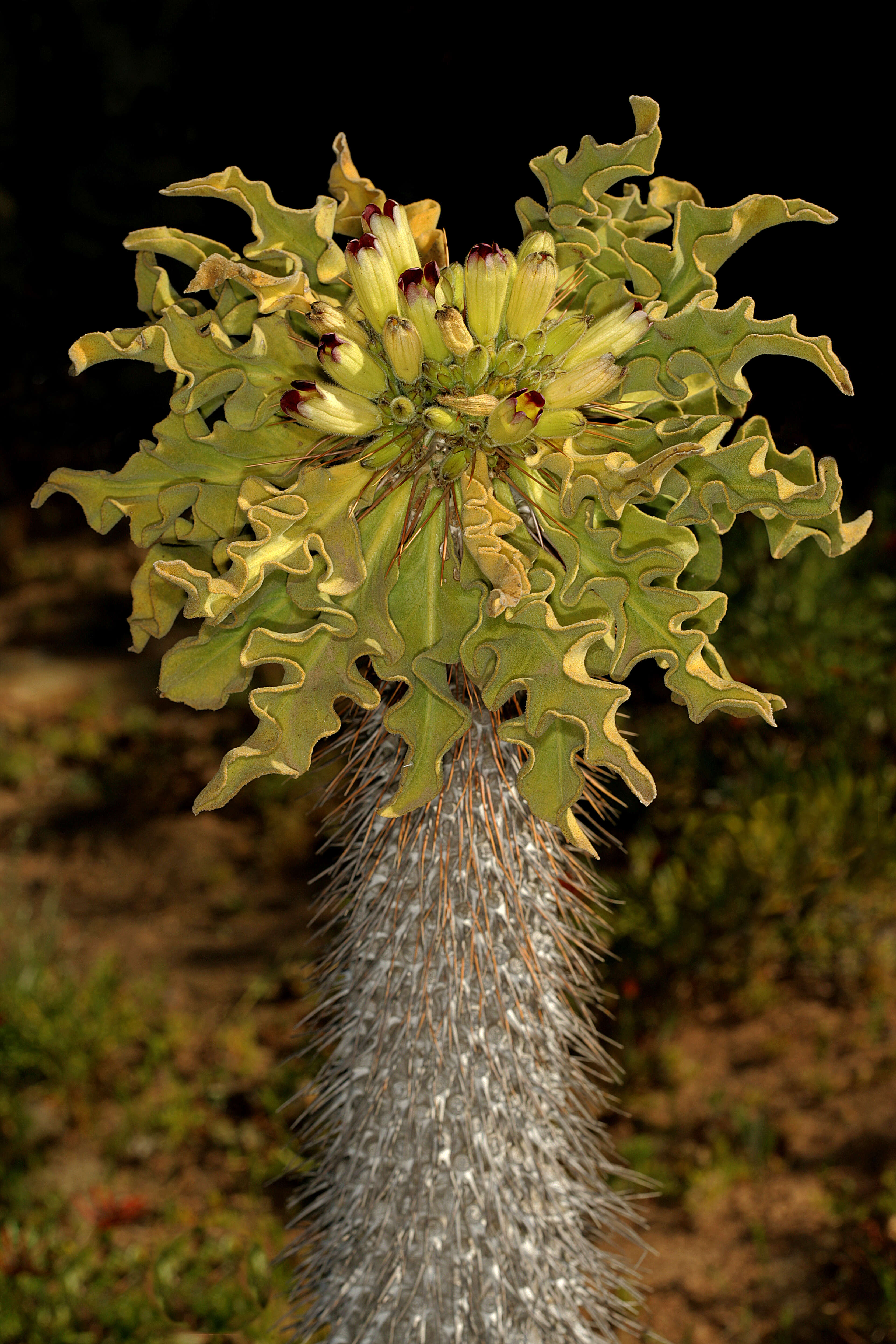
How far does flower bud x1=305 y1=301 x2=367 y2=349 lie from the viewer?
946 millimetres

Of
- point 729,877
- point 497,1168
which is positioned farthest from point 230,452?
point 729,877

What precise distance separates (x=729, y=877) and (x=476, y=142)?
175 cm

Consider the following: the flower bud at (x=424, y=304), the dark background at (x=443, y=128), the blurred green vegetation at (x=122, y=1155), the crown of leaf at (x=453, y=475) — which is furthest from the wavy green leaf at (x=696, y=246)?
the blurred green vegetation at (x=122, y=1155)

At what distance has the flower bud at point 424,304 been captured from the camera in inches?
Answer: 36.3

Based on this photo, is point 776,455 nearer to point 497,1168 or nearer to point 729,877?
point 497,1168

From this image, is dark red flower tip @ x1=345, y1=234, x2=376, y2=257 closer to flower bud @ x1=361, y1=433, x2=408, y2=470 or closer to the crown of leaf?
the crown of leaf

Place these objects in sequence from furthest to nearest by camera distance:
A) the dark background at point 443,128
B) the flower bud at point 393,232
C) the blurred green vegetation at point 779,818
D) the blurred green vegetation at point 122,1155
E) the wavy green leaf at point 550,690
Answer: the blurred green vegetation at point 779,818 < the dark background at point 443,128 < the blurred green vegetation at point 122,1155 < the flower bud at point 393,232 < the wavy green leaf at point 550,690

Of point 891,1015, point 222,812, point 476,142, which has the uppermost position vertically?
point 476,142

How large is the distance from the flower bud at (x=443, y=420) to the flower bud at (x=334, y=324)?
0.09 m

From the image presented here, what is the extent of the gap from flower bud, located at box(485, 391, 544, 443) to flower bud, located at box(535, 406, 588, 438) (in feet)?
0.15

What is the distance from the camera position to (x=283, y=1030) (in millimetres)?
2891

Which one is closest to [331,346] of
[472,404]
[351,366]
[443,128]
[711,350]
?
[351,366]

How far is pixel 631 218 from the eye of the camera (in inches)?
44.9

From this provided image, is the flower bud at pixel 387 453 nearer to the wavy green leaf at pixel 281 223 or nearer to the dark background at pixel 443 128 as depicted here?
the wavy green leaf at pixel 281 223
